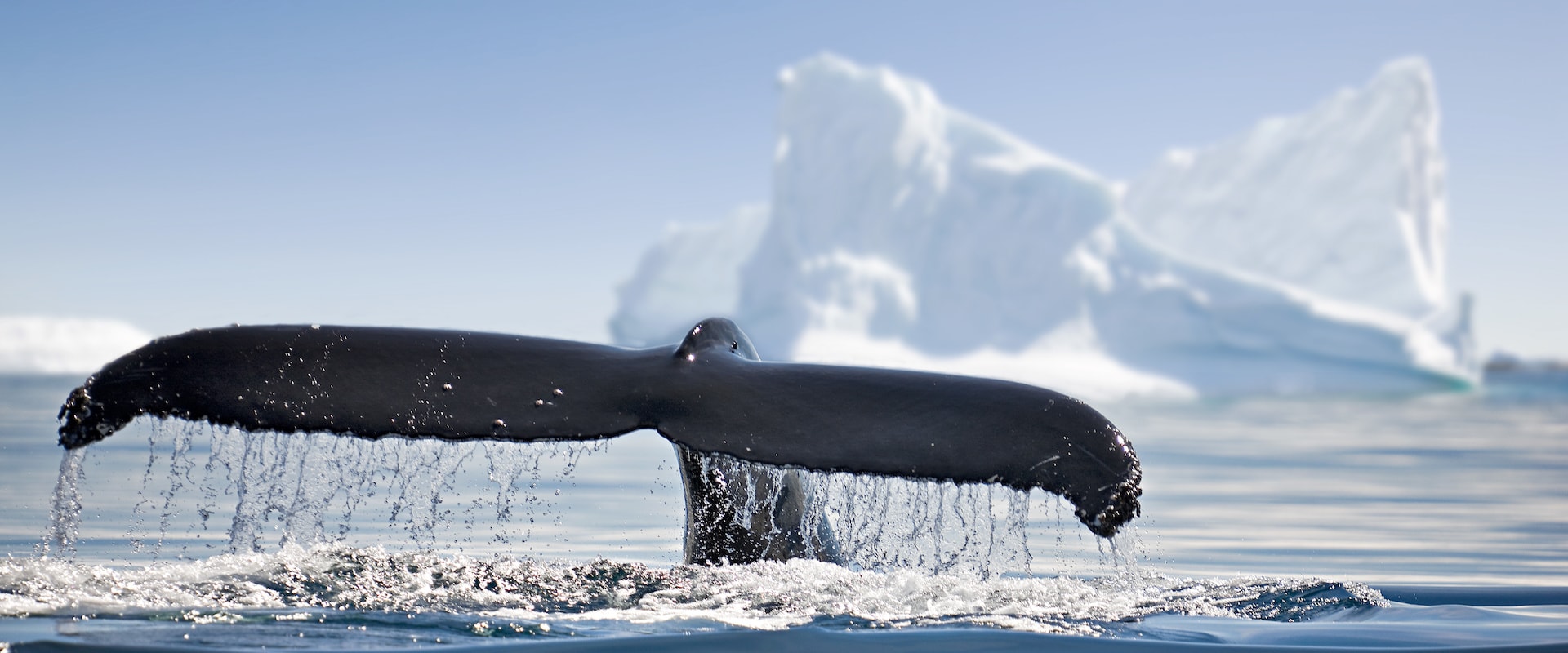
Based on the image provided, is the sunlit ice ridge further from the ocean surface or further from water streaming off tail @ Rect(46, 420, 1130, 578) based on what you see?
water streaming off tail @ Rect(46, 420, 1130, 578)

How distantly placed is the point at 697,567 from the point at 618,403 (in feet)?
3.64

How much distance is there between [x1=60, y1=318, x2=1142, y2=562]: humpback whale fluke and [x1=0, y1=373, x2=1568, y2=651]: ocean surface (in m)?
0.12

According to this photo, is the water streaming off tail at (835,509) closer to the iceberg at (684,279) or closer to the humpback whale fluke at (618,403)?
the humpback whale fluke at (618,403)

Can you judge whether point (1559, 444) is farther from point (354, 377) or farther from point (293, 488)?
point (354, 377)

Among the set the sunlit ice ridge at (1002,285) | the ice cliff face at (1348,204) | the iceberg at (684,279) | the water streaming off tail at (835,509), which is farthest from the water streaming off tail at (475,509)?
the ice cliff face at (1348,204)

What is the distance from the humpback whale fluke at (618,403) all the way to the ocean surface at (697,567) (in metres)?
0.12

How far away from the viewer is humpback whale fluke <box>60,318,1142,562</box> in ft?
11.2

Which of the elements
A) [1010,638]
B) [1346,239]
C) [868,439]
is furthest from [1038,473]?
[1346,239]

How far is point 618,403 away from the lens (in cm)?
372

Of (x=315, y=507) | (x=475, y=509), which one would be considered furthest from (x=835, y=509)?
(x=475, y=509)

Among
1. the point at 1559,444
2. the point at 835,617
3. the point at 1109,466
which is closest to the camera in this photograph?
the point at 1109,466

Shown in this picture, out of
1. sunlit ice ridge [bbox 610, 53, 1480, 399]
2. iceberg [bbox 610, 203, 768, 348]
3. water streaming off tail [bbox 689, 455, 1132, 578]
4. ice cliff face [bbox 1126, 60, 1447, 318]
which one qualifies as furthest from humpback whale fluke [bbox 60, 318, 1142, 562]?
ice cliff face [bbox 1126, 60, 1447, 318]

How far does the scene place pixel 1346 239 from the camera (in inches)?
1569

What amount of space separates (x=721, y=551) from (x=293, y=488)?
6005 mm
